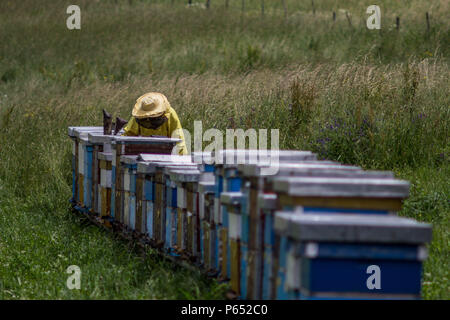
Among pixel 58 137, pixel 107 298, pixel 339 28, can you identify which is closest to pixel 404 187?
pixel 107 298

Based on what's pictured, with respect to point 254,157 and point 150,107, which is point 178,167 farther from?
point 150,107

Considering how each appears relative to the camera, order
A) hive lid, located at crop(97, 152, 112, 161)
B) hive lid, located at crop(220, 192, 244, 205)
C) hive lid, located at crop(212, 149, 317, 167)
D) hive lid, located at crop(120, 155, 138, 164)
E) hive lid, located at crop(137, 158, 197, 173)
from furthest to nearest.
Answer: hive lid, located at crop(97, 152, 112, 161) < hive lid, located at crop(120, 155, 138, 164) < hive lid, located at crop(137, 158, 197, 173) < hive lid, located at crop(212, 149, 317, 167) < hive lid, located at crop(220, 192, 244, 205)

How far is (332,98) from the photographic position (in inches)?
446

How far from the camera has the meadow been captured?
6801 millimetres

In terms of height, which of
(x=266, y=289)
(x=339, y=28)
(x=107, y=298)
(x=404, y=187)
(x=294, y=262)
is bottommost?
(x=107, y=298)

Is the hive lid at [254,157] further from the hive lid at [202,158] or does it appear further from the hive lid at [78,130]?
the hive lid at [78,130]

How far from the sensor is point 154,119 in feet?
28.8

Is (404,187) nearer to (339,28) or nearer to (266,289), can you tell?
(266,289)

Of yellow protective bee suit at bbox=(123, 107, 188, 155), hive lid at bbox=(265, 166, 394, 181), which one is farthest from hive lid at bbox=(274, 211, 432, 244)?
yellow protective bee suit at bbox=(123, 107, 188, 155)

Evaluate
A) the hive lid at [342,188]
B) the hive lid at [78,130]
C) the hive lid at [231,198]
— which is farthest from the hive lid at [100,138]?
the hive lid at [342,188]

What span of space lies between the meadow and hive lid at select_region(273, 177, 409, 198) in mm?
1339

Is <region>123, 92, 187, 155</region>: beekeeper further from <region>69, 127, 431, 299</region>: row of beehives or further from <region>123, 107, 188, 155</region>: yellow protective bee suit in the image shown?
<region>69, 127, 431, 299</region>: row of beehives

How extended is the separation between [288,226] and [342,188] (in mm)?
397
